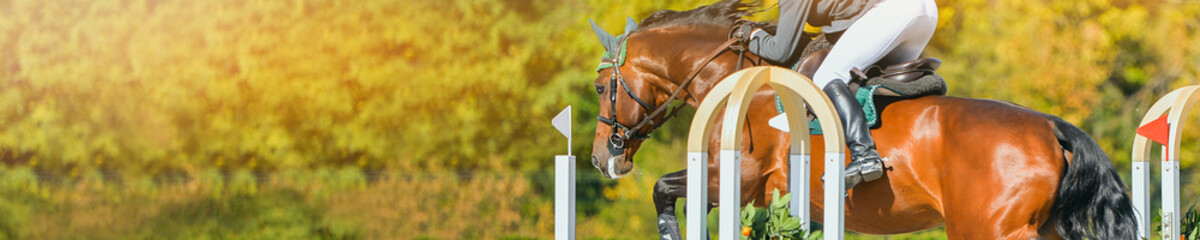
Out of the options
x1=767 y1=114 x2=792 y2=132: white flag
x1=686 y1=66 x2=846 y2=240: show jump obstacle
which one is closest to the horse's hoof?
x1=767 y1=114 x2=792 y2=132: white flag

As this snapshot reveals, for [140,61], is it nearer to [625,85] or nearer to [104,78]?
[104,78]

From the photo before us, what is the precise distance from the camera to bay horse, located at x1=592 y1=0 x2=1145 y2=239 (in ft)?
8.49

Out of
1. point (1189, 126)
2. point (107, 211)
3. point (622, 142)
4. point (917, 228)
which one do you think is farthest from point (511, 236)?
point (1189, 126)

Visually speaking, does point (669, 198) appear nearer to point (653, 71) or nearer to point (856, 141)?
point (653, 71)

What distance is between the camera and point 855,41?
2916 mm

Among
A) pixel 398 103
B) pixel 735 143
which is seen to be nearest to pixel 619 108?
pixel 735 143

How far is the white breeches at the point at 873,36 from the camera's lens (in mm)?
2908

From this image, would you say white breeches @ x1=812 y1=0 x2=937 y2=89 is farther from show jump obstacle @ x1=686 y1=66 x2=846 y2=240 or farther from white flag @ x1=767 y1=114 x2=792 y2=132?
show jump obstacle @ x1=686 y1=66 x2=846 y2=240

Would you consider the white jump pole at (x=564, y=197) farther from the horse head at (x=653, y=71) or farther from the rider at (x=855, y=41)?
the horse head at (x=653, y=71)

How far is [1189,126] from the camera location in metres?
7.80

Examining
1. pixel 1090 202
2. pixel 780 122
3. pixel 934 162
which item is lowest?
pixel 1090 202

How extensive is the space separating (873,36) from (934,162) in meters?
0.41

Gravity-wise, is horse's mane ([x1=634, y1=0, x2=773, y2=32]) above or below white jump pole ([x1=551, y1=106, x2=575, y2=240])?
above

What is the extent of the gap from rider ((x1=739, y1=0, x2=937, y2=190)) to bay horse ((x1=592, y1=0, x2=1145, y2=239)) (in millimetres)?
117
